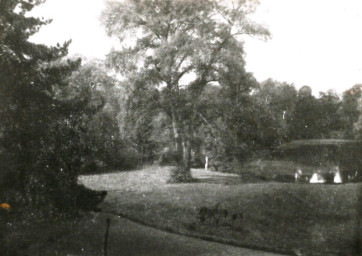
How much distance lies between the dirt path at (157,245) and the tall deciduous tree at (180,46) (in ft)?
24.5

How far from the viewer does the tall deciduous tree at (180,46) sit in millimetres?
18406

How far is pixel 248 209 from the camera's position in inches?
576

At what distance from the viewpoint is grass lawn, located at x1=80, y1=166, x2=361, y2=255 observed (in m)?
12.5

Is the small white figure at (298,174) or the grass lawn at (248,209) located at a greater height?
the small white figure at (298,174)

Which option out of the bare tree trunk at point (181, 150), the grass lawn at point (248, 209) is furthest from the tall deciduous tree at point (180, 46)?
the grass lawn at point (248, 209)

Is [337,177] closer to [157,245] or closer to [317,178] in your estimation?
[317,178]

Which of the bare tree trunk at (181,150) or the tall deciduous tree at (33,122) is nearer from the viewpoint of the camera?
the tall deciduous tree at (33,122)

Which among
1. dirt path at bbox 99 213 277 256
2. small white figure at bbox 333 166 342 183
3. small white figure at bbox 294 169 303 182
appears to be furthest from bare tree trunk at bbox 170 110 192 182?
dirt path at bbox 99 213 277 256

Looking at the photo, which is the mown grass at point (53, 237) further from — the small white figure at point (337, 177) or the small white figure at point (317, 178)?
the small white figure at point (337, 177)

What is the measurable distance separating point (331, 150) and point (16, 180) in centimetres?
1304

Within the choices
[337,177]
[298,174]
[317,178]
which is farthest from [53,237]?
[337,177]

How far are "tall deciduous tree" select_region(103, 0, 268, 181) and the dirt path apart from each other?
7.47 meters

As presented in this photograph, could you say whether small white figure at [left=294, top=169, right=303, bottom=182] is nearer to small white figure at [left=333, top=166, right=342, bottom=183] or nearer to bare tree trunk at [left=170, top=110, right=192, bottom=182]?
small white figure at [left=333, top=166, right=342, bottom=183]

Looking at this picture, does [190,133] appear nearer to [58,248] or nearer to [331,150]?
[331,150]
